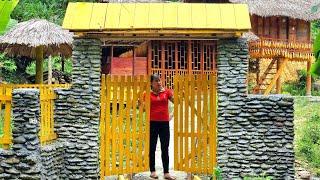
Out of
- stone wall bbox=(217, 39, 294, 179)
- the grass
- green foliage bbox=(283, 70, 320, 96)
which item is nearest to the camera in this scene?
stone wall bbox=(217, 39, 294, 179)

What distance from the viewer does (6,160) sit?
312 inches

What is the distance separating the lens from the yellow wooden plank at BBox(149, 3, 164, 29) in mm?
8398

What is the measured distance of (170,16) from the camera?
8617mm

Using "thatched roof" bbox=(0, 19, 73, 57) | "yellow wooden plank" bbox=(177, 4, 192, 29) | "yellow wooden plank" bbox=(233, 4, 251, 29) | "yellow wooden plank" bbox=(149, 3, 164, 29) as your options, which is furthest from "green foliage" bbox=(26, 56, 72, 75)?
"yellow wooden plank" bbox=(233, 4, 251, 29)

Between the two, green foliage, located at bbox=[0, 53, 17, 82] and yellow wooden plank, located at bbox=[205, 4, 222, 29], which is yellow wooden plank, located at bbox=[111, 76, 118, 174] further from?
green foliage, located at bbox=[0, 53, 17, 82]

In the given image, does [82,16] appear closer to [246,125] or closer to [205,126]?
[205,126]

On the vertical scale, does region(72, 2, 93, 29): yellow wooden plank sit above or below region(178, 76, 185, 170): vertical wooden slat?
above

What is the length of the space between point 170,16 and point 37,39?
20.2 ft

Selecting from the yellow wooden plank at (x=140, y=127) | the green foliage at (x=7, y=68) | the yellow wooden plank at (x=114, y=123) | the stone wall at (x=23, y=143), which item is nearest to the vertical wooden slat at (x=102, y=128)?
the yellow wooden plank at (x=114, y=123)

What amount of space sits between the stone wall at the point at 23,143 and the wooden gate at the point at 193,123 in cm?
227

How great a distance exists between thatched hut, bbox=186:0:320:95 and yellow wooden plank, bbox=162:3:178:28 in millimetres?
11786

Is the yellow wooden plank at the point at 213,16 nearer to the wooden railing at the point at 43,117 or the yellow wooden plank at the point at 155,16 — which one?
the yellow wooden plank at the point at 155,16

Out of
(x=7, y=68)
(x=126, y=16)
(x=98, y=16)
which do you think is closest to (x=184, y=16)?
(x=126, y=16)

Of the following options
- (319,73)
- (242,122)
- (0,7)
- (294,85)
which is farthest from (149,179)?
(294,85)
